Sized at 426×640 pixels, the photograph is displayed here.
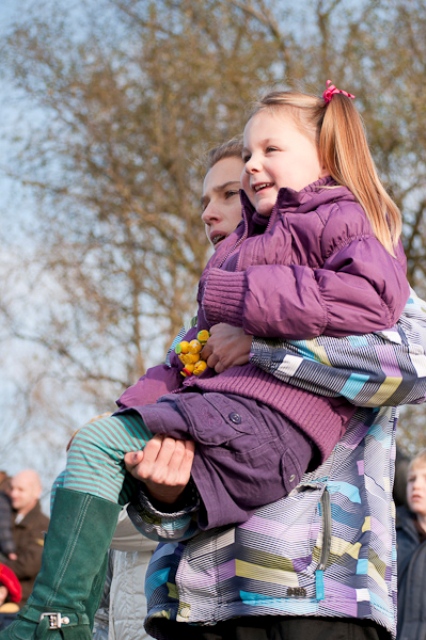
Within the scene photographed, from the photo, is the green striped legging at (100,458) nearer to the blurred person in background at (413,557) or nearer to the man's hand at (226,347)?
the man's hand at (226,347)

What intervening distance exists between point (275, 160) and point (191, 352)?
0.60m

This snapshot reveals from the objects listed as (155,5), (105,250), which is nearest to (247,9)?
(155,5)

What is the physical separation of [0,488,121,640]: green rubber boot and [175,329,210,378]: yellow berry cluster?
1.73 ft

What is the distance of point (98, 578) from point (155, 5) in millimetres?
12889

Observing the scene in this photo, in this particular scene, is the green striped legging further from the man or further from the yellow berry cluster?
the man

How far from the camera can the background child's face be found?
6066 mm

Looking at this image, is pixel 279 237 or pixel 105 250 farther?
pixel 105 250

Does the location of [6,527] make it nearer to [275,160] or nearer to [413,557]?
[413,557]

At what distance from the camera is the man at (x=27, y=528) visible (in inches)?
322

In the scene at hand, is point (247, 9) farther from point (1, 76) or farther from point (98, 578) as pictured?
point (98, 578)

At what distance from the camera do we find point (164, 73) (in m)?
13.9

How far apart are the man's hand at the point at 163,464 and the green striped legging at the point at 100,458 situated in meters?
0.03

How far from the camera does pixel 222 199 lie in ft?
12.0

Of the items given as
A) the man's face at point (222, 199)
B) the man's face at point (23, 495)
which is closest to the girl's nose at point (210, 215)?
the man's face at point (222, 199)
